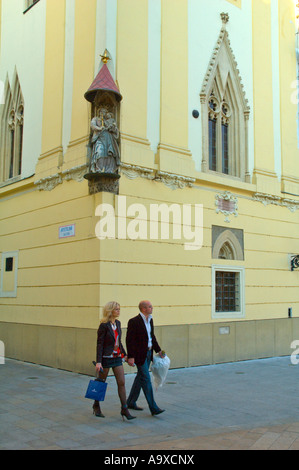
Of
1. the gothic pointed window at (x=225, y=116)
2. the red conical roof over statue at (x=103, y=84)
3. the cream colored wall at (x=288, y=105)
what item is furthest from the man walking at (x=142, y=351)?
the cream colored wall at (x=288, y=105)

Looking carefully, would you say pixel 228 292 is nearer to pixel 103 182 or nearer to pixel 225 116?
pixel 103 182

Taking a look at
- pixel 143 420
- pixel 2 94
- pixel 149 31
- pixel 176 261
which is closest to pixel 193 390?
pixel 143 420

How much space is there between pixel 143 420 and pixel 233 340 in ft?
23.0

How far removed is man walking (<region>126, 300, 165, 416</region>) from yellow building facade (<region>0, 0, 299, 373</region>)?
3371mm

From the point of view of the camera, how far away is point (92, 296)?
1143 cm

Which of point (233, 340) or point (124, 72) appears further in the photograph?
point (233, 340)

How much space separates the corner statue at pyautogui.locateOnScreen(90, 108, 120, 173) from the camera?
1145 centimetres

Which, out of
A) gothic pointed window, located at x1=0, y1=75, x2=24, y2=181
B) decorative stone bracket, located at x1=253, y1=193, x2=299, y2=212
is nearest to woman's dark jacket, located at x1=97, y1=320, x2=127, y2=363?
decorative stone bracket, located at x1=253, y1=193, x2=299, y2=212

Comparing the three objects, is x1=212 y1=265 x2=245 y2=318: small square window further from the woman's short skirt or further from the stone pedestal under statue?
the woman's short skirt

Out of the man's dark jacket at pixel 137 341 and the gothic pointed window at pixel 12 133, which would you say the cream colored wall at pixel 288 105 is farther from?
the man's dark jacket at pixel 137 341

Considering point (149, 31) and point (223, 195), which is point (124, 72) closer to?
point (149, 31)

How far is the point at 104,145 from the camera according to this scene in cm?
1147

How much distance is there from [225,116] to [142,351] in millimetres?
9825

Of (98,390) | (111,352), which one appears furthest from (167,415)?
(111,352)
